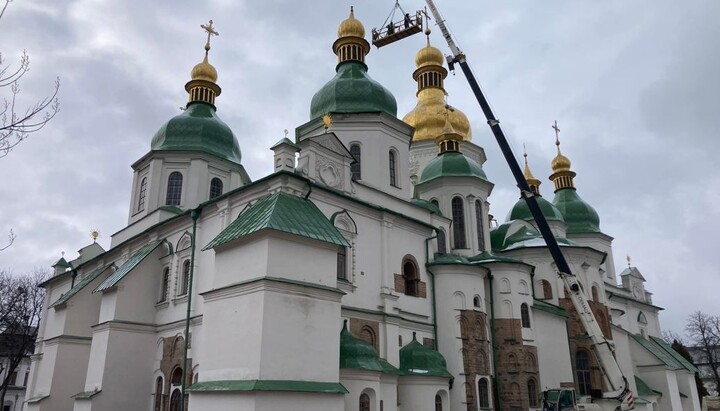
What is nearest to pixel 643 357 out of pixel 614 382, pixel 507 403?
pixel 507 403

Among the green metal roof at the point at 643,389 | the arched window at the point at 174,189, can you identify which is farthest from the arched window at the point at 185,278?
the green metal roof at the point at 643,389

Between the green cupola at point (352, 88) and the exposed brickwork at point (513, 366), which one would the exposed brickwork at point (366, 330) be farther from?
the green cupola at point (352, 88)

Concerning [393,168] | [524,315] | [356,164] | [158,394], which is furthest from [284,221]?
[524,315]

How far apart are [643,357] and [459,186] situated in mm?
15891

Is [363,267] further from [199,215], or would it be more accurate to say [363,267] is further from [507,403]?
[507,403]

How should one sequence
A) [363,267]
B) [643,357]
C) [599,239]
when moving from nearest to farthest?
1. [363,267]
2. [643,357]
3. [599,239]

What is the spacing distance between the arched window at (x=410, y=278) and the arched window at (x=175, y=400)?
354 inches

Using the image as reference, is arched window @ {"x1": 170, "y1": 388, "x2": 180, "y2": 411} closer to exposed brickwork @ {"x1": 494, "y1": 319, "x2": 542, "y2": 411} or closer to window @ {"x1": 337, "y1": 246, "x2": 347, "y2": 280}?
window @ {"x1": 337, "y1": 246, "x2": 347, "y2": 280}

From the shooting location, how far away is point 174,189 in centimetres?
2619

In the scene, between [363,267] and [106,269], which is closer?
[363,267]

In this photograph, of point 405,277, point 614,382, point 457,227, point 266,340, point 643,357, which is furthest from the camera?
point 643,357

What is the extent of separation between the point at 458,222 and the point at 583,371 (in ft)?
28.9

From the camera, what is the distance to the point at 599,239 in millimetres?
38375

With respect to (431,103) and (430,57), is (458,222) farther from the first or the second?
(430,57)
